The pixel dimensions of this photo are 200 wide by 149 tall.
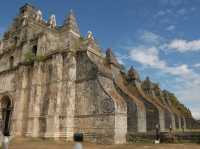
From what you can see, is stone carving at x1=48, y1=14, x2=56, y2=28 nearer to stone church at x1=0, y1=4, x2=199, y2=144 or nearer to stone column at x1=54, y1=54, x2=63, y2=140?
stone church at x1=0, y1=4, x2=199, y2=144

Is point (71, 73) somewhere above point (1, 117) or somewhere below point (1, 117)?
above

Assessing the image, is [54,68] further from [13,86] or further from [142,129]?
[142,129]

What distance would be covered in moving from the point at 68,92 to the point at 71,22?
7.59 metres

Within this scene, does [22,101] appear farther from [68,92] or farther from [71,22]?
[71,22]

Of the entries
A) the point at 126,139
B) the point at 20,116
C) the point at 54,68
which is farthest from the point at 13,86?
the point at 126,139

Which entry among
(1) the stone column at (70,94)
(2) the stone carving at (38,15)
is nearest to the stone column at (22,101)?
(1) the stone column at (70,94)

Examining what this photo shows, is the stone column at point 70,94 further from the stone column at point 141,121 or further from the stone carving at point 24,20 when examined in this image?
the stone carving at point 24,20

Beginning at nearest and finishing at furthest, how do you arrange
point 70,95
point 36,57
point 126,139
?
point 126,139
point 70,95
point 36,57

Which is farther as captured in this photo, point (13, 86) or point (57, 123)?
point (13, 86)

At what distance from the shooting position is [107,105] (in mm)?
16266

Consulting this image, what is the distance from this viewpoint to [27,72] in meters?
21.4

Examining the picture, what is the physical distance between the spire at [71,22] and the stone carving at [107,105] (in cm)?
891

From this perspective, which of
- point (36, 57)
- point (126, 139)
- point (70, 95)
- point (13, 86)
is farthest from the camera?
point (13, 86)

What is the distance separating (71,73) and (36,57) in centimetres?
449
